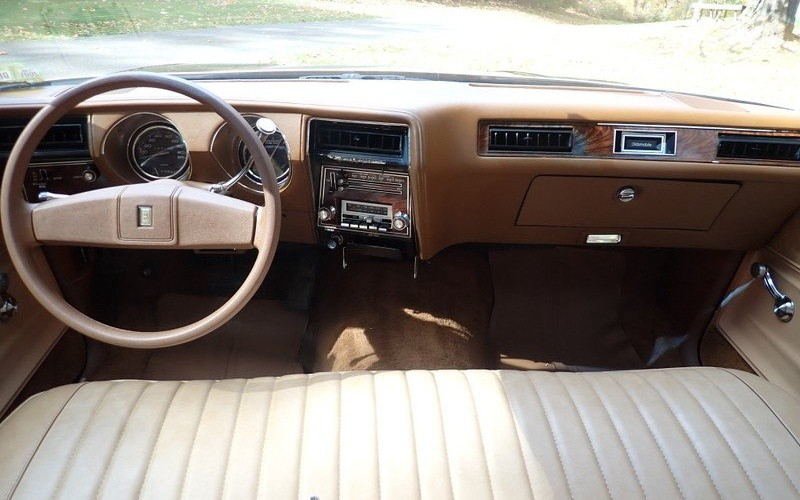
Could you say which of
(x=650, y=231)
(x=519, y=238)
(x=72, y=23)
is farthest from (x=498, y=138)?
(x=72, y=23)

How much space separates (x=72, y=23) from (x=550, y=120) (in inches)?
62.4

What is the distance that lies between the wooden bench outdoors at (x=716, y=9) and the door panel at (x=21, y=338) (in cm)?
260

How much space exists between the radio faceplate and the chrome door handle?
4.41 ft

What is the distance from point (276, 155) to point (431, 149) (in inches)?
20.7

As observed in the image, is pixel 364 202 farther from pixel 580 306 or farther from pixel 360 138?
pixel 580 306

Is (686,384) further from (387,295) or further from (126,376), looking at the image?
(126,376)

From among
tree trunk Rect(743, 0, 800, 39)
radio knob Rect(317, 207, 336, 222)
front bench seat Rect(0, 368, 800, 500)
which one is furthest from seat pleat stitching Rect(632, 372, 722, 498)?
tree trunk Rect(743, 0, 800, 39)

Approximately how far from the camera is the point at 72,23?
6.33 ft

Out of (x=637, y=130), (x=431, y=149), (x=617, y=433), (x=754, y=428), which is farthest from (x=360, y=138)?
(x=754, y=428)

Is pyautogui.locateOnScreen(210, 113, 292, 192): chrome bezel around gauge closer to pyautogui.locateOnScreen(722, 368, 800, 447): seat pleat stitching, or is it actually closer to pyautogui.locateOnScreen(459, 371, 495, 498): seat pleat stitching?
pyautogui.locateOnScreen(459, 371, 495, 498): seat pleat stitching

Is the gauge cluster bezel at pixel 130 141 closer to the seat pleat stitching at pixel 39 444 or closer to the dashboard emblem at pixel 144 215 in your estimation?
the dashboard emblem at pixel 144 215

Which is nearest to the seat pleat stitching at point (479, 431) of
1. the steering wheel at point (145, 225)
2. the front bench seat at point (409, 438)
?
the front bench seat at point (409, 438)

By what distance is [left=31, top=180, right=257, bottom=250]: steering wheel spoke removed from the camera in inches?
60.1

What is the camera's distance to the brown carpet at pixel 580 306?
267 centimetres
